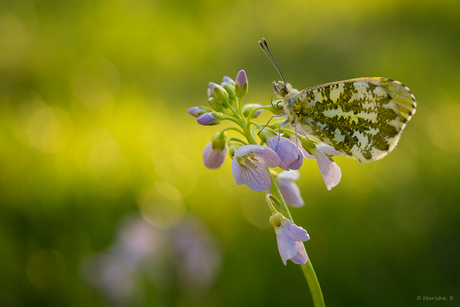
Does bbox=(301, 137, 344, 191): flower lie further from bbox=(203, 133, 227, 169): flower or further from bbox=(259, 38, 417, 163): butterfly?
bbox=(203, 133, 227, 169): flower

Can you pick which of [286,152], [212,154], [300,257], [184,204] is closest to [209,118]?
[212,154]

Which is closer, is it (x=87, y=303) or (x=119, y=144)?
(x=87, y=303)

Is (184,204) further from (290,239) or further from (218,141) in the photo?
(290,239)

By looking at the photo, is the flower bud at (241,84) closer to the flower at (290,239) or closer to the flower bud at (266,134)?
the flower bud at (266,134)

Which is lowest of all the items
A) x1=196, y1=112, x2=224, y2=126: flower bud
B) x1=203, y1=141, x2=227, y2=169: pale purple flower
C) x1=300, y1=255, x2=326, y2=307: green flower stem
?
x1=300, y1=255, x2=326, y2=307: green flower stem

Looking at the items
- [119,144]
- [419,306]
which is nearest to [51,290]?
[119,144]

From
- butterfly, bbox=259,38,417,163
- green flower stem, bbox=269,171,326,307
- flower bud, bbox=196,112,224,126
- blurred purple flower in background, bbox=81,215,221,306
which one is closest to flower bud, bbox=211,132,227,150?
flower bud, bbox=196,112,224,126

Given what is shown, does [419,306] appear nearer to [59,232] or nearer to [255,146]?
[255,146]
